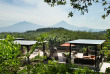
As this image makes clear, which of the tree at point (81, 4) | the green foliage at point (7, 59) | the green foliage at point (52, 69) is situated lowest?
the green foliage at point (52, 69)

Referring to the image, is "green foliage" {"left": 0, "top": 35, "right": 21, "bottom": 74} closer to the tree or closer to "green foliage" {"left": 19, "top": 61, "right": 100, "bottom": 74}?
"green foliage" {"left": 19, "top": 61, "right": 100, "bottom": 74}

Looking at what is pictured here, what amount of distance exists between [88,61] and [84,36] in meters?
12.5

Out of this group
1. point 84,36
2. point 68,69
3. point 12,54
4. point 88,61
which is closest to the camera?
point 12,54

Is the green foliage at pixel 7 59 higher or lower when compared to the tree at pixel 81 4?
lower

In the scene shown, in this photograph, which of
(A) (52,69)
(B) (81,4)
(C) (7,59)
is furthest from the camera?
(B) (81,4)

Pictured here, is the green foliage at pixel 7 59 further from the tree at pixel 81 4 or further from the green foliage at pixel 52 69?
the tree at pixel 81 4

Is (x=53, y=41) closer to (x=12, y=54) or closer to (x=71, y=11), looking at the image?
(x=71, y=11)

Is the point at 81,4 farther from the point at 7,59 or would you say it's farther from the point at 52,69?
the point at 7,59

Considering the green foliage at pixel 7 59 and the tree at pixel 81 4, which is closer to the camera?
the green foliage at pixel 7 59

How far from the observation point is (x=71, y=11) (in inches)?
157

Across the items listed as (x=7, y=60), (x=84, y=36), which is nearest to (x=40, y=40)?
(x=7, y=60)

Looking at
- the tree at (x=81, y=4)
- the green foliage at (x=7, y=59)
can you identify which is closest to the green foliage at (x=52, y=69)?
the green foliage at (x=7, y=59)

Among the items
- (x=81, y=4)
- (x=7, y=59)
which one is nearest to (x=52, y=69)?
(x=7, y=59)

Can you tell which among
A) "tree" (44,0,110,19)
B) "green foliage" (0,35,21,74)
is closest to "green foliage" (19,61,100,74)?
"green foliage" (0,35,21,74)
